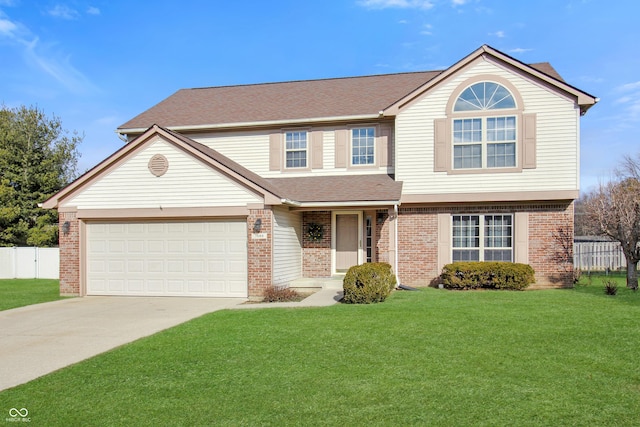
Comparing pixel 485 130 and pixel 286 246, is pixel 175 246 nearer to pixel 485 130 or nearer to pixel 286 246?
pixel 286 246

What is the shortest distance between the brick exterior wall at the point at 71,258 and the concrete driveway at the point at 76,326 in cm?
86

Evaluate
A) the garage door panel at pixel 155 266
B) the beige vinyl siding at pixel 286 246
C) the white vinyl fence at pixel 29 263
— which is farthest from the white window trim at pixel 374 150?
the white vinyl fence at pixel 29 263

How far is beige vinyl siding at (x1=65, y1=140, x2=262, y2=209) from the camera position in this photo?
14.9 metres

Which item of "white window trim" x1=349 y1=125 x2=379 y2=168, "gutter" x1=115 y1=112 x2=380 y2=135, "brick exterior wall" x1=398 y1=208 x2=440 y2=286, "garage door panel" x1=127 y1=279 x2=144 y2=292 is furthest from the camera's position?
"white window trim" x1=349 y1=125 x2=379 y2=168

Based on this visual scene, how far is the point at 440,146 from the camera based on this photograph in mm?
Answer: 16188

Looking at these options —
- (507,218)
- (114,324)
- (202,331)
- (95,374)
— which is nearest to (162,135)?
(114,324)

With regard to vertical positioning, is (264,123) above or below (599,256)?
above

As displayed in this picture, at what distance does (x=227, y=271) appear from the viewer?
15.0 metres

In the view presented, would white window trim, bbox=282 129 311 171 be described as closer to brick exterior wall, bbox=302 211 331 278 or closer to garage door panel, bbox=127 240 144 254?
brick exterior wall, bbox=302 211 331 278

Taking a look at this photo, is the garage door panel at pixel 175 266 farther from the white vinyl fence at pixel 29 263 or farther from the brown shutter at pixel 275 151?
the white vinyl fence at pixel 29 263

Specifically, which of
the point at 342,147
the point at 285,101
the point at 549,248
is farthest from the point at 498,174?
the point at 285,101

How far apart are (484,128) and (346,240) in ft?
19.0

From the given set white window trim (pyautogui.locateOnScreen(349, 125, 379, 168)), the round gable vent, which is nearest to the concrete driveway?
the round gable vent

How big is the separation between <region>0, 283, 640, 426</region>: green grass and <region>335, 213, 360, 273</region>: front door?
6.66 metres
